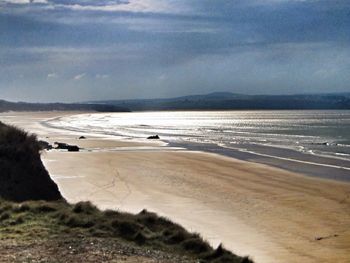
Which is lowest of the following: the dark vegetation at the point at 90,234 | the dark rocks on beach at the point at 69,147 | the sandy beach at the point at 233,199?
the sandy beach at the point at 233,199

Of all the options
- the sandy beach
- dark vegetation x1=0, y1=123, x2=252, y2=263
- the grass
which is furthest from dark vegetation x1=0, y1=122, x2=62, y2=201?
the grass

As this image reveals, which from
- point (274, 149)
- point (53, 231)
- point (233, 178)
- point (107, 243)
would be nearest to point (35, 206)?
Result: point (53, 231)

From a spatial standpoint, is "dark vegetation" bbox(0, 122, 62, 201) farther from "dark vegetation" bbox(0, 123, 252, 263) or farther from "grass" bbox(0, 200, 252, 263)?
"grass" bbox(0, 200, 252, 263)

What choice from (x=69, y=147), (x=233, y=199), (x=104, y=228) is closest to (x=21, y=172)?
(x=104, y=228)

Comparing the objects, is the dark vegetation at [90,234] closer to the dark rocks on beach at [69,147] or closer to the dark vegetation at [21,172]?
the dark vegetation at [21,172]

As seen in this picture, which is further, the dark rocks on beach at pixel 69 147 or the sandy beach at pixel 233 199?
the dark rocks on beach at pixel 69 147

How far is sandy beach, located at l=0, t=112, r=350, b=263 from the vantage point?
14.0 meters

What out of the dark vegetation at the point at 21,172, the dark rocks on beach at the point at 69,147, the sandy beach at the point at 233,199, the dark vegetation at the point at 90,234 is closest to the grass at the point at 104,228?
the dark vegetation at the point at 90,234

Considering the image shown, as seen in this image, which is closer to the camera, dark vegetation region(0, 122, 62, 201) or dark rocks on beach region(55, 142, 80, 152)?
dark vegetation region(0, 122, 62, 201)

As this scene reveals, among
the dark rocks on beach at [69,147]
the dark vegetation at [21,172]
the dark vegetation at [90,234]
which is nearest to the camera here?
the dark vegetation at [90,234]

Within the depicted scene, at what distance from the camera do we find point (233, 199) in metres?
20.5

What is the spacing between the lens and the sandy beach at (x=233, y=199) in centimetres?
1396

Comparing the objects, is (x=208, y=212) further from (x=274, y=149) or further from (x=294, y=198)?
(x=274, y=149)

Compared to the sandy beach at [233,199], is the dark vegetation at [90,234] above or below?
above
